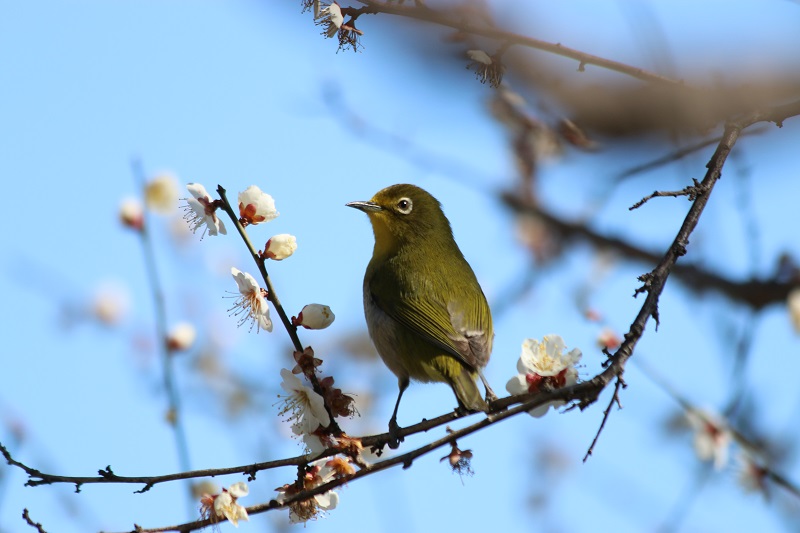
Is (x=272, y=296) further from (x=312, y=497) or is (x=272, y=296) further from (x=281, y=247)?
(x=312, y=497)

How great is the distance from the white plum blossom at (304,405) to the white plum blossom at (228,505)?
289mm

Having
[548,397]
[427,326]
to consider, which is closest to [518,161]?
[427,326]

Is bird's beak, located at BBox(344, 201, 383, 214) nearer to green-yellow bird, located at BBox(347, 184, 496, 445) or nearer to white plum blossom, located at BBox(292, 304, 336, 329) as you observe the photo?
green-yellow bird, located at BBox(347, 184, 496, 445)

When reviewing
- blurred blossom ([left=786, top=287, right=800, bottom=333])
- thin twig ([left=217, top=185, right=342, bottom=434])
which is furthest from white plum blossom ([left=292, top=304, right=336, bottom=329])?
blurred blossom ([left=786, top=287, right=800, bottom=333])

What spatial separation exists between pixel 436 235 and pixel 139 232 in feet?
6.28

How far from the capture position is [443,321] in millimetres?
4758

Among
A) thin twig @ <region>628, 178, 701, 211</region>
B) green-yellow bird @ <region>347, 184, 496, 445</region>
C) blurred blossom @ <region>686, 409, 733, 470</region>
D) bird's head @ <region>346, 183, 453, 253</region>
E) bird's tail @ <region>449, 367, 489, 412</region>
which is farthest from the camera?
bird's head @ <region>346, 183, 453, 253</region>

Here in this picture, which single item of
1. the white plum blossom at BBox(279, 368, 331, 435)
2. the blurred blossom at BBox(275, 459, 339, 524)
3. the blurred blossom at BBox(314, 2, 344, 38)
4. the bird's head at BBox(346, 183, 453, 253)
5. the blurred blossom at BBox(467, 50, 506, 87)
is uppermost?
the bird's head at BBox(346, 183, 453, 253)

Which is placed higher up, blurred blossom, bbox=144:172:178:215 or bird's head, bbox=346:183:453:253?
blurred blossom, bbox=144:172:178:215

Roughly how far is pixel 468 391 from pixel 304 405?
100cm

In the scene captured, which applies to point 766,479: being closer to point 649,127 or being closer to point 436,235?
point 436,235

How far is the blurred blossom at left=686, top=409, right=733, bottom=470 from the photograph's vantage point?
16.9 ft

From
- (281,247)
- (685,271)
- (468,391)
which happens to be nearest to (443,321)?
(468,391)

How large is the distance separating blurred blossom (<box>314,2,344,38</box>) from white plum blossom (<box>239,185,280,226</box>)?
0.72m
